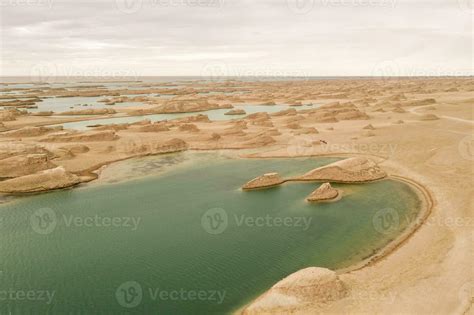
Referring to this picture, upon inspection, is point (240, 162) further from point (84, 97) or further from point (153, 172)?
point (84, 97)

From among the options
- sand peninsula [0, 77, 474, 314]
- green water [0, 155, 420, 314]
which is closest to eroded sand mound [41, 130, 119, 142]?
sand peninsula [0, 77, 474, 314]

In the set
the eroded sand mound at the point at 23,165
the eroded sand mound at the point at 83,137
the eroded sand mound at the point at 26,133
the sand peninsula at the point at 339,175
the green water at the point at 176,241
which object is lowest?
the green water at the point at 176,241

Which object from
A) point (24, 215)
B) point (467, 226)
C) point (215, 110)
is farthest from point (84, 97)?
point (467, 226)

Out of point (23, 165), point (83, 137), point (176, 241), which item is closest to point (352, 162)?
point (176, 241)

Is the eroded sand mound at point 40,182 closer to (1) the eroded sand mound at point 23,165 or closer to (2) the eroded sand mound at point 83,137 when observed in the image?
(1) the eroded sand mound at point 23,165

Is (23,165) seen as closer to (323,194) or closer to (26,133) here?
(26,133)

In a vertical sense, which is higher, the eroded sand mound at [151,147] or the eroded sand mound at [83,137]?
the eroded sand mound at [83,137]

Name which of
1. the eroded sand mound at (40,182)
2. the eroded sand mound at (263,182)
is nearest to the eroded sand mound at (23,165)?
the eroded sand mound at (40,182)
